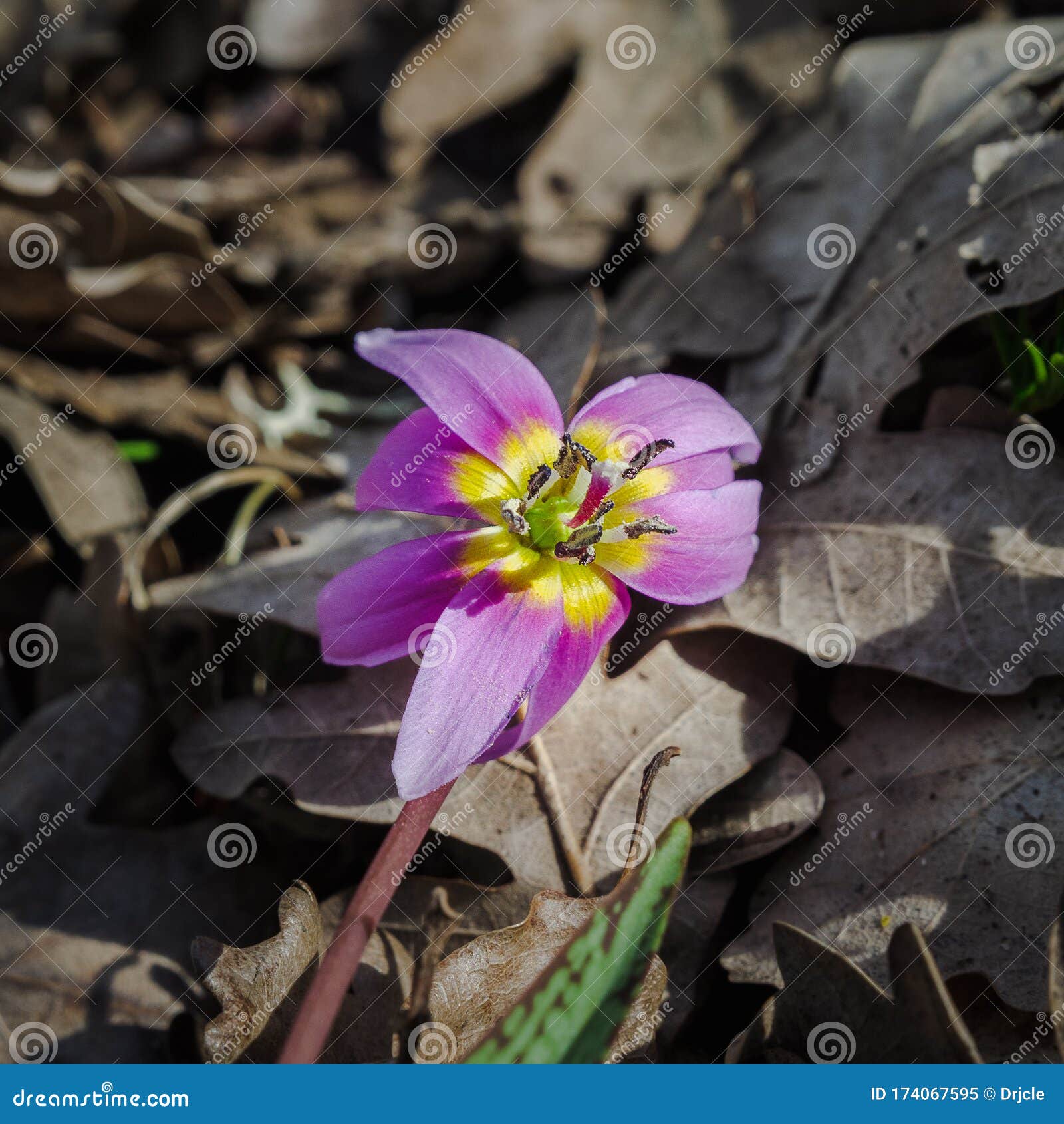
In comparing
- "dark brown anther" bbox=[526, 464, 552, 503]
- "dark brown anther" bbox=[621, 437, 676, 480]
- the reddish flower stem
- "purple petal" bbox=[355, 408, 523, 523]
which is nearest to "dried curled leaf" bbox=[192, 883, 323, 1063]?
the reddish flower stem

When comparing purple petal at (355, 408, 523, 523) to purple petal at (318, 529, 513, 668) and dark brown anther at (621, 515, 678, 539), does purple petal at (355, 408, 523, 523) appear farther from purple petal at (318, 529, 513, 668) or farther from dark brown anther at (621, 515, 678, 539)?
dark brown anther at (621, 515, 678, 539)

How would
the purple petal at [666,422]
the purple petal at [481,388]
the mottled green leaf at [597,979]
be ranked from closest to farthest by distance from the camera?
the mottled green leaf at [597,979], the purple petal at [481,388], the purple petal at [666,422]

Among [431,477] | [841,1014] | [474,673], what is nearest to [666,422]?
[431,477]

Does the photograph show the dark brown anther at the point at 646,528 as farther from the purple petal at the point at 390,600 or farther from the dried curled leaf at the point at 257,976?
the dried curled leaf at the point at 257,976

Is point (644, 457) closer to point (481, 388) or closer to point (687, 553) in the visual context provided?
point (687, 553)

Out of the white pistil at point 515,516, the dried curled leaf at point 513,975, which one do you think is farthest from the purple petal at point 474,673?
the dried curled leaf at point 513,975
